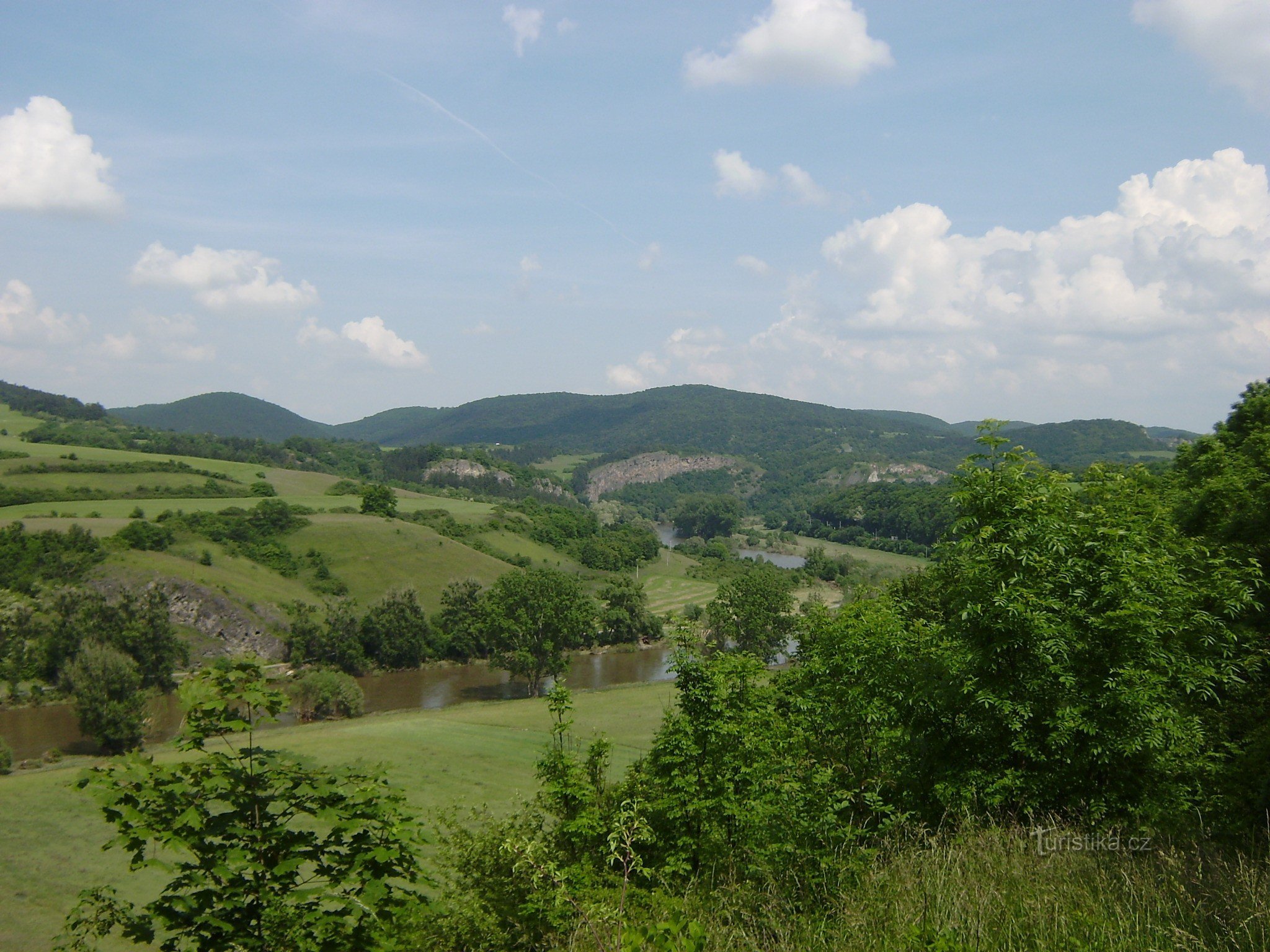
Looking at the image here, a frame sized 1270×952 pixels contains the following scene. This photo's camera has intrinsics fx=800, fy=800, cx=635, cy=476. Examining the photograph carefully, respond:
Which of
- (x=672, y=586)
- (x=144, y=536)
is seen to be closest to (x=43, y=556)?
(x=144, y=536)

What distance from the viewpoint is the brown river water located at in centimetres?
5053

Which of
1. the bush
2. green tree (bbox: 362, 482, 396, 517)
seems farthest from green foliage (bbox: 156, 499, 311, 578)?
the bush

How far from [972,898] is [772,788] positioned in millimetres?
5554

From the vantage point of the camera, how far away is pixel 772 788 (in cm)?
1072

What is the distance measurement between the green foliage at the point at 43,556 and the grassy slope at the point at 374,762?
147 ft

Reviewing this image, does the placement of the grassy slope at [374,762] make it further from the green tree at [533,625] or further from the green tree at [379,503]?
the green tree at [379,503]

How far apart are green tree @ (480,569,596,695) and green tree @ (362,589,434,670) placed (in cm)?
1286

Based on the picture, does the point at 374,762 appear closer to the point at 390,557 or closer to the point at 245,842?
the point at 245,842

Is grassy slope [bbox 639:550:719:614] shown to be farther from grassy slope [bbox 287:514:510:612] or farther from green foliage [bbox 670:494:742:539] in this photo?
green foliage [bbox 670:494:742:539]

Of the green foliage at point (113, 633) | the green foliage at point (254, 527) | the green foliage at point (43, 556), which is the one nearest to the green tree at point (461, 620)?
the green foliage at point (113, 633)

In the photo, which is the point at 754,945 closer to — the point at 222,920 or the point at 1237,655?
the point at 222,920

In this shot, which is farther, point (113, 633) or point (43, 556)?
point (43, 556)

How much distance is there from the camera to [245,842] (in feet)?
21.7

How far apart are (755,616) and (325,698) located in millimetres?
33739
